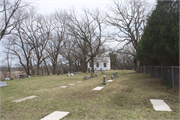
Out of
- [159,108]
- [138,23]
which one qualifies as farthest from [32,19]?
[159,108]

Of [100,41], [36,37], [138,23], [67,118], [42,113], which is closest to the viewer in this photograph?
[67,118]

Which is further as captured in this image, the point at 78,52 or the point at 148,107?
the point at 78,52

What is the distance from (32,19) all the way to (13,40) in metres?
5.67

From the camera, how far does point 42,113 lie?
12.3 feet

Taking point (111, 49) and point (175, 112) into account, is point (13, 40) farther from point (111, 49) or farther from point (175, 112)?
point (175, 112)

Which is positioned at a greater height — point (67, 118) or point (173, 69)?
point (173, 69)

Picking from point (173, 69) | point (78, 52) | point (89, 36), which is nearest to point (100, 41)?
point (89, 36)

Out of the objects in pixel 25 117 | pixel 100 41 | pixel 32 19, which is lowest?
pixel 25 117

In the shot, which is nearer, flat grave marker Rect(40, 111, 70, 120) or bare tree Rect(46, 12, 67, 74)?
flat grave marker Rect(40, 111, 70, 120)

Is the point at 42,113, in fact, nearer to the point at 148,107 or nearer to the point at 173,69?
the point at 148,107

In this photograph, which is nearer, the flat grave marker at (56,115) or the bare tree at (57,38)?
the flat grave marker at (56,115)

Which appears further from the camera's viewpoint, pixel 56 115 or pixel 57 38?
pixel 57 38

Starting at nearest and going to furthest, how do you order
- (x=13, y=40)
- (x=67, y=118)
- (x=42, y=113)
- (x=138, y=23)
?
(x=67, y=118)
(x=42, y=113)
(x=138, y=23)
(x=13, y=40)

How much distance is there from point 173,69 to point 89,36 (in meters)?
17.6
